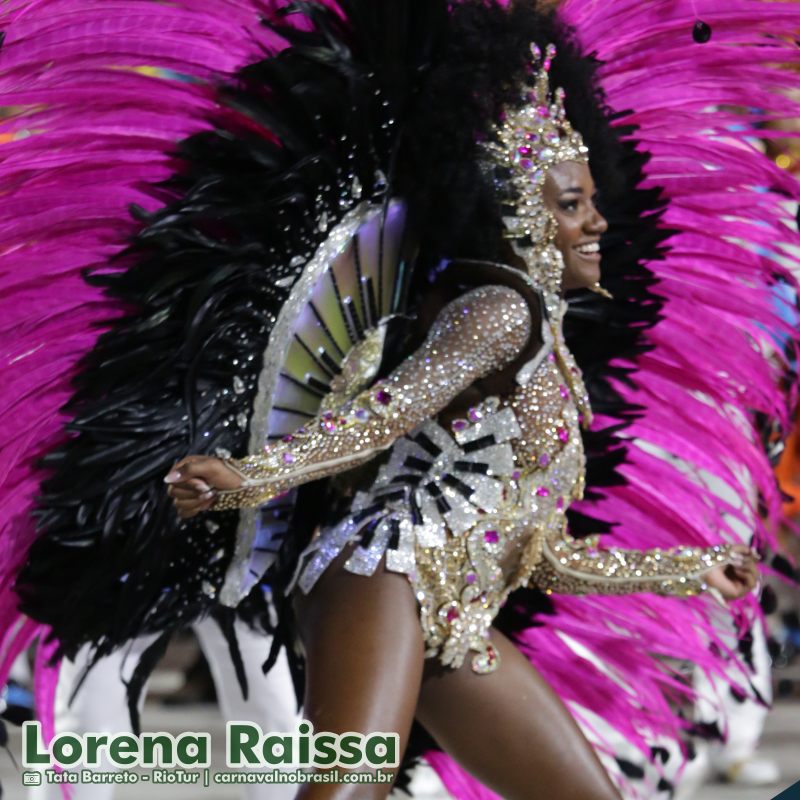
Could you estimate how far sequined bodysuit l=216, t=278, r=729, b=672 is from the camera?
2.40 meters

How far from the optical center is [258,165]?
251cm

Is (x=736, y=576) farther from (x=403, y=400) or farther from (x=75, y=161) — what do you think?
(x=75, y=161)

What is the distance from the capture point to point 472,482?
252 centimetres

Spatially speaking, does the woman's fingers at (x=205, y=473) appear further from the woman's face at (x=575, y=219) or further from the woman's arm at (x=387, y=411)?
the woman's face at (x=575, y=219)

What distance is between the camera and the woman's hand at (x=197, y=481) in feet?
7.06

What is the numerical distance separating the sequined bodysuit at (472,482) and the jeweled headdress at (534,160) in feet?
0.36

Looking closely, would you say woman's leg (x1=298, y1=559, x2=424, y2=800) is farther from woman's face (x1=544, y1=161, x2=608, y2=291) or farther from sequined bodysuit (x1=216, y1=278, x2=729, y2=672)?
woman's face (x1=544, y1=161, x2=608, y2=291)

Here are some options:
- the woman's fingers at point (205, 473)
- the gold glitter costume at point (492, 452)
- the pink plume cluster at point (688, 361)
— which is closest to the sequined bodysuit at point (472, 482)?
the gold glitter costume at point (492, 452)

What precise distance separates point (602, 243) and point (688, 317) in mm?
278

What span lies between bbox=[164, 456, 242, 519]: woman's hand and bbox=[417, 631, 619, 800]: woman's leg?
550 mm

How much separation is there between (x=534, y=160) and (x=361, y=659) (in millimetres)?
838

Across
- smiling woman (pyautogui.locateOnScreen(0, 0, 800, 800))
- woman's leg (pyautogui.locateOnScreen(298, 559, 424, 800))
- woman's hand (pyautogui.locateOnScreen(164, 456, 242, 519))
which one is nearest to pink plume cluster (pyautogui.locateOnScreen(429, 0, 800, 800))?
smiling woman (pyautogui.locateOnScreen(0, 0, 800, 800))

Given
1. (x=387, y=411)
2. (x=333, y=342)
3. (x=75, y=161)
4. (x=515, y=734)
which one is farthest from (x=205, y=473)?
(x=515, y=734)

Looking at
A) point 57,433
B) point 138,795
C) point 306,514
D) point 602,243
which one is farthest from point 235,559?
point 138,795
